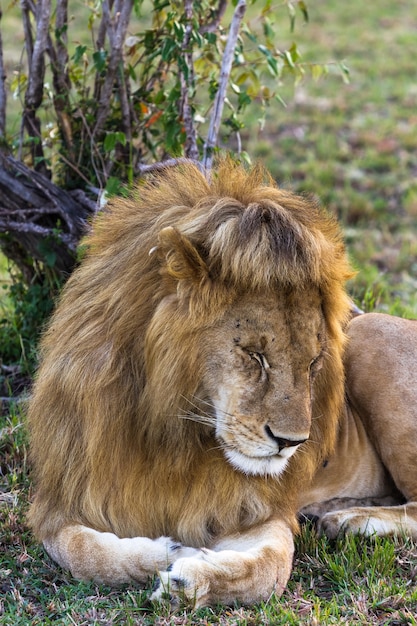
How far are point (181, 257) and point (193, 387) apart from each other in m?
0.41

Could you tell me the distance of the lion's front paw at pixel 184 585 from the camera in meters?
2.97

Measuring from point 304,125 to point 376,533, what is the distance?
806 centimetres

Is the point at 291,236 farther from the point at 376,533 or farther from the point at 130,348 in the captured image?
the point at 376,533

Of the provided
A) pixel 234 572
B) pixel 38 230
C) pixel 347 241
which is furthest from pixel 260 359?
pixel 347 241

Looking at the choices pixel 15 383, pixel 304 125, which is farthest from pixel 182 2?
pixel 304 125

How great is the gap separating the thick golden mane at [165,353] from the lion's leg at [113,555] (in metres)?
0.11

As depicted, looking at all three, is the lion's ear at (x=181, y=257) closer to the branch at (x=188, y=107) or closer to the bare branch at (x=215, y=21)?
the branch at (x=188, y=107)

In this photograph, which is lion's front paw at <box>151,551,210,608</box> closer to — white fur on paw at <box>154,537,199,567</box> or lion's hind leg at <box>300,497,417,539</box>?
white fur on paw at <box>154,537,199,567</box>

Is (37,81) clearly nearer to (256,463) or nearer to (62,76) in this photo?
(62,76)

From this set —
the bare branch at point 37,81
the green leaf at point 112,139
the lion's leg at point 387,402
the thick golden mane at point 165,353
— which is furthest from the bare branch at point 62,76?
the lion's leg at point 387,402

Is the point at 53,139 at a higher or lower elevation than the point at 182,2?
lower

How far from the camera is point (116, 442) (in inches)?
127

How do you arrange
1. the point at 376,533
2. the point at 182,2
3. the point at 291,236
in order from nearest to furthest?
the point at 291,236
the point at 376,533
the point at 182,2

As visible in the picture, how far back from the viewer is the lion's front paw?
2.97 meters
